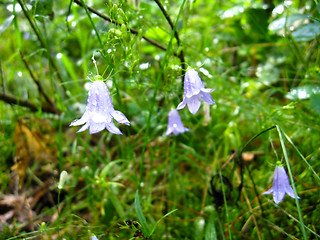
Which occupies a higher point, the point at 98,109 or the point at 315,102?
the point at 98,109

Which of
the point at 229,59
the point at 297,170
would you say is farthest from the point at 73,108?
the point at 229,59

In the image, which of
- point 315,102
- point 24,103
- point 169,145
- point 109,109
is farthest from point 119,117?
point 24,103

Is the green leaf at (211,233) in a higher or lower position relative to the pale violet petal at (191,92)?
lower

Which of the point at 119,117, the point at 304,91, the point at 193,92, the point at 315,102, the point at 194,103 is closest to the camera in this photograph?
the point at 119,117

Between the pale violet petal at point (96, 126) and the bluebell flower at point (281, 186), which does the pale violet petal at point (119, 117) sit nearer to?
the pale violet petal at point (96, 126)

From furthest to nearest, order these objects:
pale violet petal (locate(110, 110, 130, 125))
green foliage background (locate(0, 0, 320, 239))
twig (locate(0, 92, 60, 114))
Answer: twig (locate(0, 92, 60, 114)) → green foliage background (locate(0, 0, 320, 239)) → pale violet petal (locate(110, 110, 130, 125))

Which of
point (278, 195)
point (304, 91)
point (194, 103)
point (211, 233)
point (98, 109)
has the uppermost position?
point (98, 109)

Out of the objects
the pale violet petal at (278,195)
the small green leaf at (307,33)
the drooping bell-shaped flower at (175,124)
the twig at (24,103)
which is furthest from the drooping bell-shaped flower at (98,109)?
the small green leaf at (307,33)

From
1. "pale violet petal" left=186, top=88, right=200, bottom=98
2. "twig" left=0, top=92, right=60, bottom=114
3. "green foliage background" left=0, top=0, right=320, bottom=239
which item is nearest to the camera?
"pale violet petal" left=186, top=88, right=200, bottom=98

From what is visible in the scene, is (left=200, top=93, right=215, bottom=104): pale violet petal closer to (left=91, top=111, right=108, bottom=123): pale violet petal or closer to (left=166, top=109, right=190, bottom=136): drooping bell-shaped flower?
(left=166, top=109, right=190, bottom=136): drooping bell-shaped flower

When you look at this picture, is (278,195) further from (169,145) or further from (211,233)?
(169,145)

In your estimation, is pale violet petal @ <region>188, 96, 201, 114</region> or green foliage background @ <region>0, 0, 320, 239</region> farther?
green foliage background @ <region>0, 0, 320, 239</region>

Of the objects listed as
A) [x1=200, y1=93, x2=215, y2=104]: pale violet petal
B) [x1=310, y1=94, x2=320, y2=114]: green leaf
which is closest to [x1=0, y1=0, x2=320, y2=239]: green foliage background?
[x1=310, y1=94, x2=320, y2=114]: green leaf

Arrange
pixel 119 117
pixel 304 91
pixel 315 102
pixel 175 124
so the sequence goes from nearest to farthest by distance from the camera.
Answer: pixel 119 117
pixel 315 102
pixel 175 124
pixel 304 91
